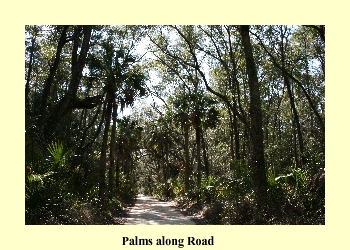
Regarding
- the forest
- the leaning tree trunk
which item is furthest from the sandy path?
the leaning tree trunk

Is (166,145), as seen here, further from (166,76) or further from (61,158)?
(61,158)

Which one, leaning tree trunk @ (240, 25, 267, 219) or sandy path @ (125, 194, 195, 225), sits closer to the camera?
leaning tree trunk @ (240, 25, 267, 219)

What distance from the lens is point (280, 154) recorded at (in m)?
30.2

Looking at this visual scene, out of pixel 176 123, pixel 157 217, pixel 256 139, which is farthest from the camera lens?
pixel 176 123

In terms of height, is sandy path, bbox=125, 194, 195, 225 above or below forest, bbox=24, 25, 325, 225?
below

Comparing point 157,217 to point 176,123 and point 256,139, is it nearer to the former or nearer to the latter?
point 256,139

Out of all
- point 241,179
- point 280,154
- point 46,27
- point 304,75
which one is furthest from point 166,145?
point 241,179

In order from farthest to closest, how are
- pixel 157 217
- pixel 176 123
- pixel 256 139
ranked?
1. pixel 176 123
2. pixel 157 217
3. pixel 256 139

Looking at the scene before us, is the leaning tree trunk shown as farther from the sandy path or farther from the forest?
the sandy path

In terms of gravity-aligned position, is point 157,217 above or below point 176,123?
below

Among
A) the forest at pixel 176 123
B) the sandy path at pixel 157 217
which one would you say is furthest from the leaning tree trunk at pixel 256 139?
the sandy path at pixel 157 217

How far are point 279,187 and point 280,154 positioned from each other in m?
20.7

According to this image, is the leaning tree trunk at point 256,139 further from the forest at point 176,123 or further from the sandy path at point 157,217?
the sandy path at point 157,217

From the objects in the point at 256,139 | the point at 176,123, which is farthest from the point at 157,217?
the point at 176,123
